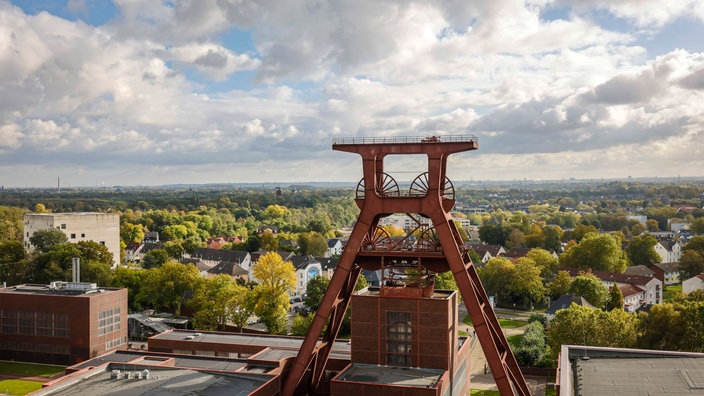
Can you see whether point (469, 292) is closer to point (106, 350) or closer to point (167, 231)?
point (106, 350)

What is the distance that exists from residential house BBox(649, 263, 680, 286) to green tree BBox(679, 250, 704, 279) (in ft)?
13.0

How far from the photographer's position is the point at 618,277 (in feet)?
338

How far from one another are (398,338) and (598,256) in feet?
282

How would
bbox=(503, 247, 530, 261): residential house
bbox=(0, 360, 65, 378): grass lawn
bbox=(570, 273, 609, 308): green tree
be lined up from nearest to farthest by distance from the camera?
1. bbox=(0, 360, 65, 378): grass lawn
2. bbox=(570, 273, 609, 308): green tree
3. bbox=(503, 247, 530, 261): residential house

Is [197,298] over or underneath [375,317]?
underneath

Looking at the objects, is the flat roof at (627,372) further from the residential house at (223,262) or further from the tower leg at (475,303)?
the residential house at (223,262)

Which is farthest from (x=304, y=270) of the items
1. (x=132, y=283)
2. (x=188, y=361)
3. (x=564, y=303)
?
(x=188, y=361)

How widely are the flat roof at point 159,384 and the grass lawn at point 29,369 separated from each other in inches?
1078

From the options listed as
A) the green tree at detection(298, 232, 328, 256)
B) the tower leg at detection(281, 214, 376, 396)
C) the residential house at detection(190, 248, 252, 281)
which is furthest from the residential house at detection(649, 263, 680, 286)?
the tower leg at detection(281, 214, 376, 396)

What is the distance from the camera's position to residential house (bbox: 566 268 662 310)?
101 metres

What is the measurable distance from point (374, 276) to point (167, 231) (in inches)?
3049

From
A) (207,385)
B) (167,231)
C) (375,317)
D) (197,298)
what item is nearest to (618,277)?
(197,298)

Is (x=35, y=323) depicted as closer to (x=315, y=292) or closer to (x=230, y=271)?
(x=315, y=292)

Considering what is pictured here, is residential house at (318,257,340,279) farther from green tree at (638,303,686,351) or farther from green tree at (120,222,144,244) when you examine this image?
green tree at (638,303,686,351)
